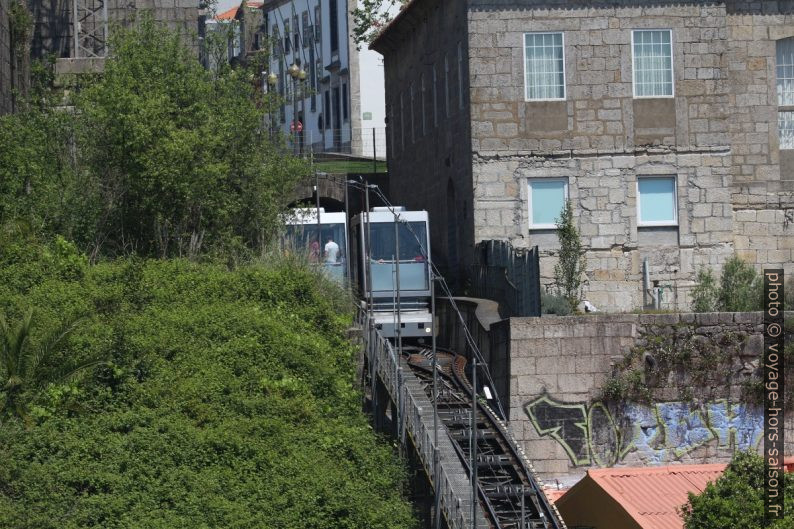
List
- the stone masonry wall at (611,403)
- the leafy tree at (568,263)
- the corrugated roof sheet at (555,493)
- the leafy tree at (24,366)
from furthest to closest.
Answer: the leafy tree at (568,263)
the stone masonry wall at (611,403)
the corrugated roof sheet at (555,493)
the leafy tree at (24,366)

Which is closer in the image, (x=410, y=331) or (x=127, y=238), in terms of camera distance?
(x=127, y=238)

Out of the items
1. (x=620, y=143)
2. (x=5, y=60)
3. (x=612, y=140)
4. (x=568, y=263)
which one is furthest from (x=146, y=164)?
(x=620, y=143)

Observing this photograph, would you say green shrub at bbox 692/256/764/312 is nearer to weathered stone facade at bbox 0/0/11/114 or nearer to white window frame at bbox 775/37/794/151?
white window frame at bbox 775/37/794/151

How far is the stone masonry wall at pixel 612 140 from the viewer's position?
3509cm

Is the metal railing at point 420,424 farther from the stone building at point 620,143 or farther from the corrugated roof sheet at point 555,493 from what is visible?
the stone building at point 620,143

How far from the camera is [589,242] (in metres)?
35.0

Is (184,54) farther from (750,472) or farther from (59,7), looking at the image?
(750,472)


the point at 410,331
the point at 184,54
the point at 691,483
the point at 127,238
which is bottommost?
the point at 691,483

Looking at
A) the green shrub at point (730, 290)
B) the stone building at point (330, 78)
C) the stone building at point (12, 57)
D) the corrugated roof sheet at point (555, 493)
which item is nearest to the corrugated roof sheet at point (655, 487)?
the corrugated roof sheet at point (555, 493)

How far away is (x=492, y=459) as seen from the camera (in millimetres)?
26234

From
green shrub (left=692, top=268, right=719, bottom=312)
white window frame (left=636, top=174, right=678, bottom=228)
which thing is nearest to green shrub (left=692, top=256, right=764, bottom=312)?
green shrub (left=692, top=268, right=719, bottom=312)

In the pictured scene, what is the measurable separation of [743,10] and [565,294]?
817 cm

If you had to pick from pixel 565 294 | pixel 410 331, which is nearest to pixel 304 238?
pixel 410 331

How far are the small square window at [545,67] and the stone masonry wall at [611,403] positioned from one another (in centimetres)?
761
